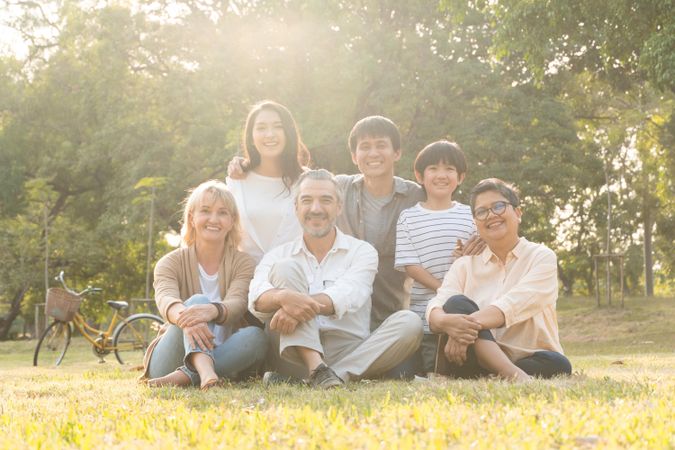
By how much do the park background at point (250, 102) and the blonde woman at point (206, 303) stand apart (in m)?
10.2

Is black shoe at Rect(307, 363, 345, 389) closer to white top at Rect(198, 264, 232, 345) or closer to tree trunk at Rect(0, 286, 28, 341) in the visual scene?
white top at Rect(198, 264, 232, 345)

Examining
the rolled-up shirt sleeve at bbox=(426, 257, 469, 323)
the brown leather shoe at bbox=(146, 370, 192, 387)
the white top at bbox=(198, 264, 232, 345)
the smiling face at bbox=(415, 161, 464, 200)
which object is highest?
the smiling face at bbox=(415, 161, 464, 200)

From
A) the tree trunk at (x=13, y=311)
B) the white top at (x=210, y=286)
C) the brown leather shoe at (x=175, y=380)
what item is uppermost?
the white top at (x=210, y=286)

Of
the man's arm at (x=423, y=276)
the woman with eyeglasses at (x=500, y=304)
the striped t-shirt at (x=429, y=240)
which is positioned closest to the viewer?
the woman with eyeglasses at (x=500, y=304)

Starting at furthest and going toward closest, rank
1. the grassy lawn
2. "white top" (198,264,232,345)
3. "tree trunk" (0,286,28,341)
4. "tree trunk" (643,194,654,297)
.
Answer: "tree trunk" (643,194,654,297), "tree trunk" (0,286,28,341), "white top" (198,264,232,345), the grassy lawn

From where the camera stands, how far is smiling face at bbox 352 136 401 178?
19.8 ft

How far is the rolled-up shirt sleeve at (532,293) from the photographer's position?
15.6 feet

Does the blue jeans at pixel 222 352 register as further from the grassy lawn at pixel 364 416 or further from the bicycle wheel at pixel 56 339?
the bicycle wheel at pixel 56 339

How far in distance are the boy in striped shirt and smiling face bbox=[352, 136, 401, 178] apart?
28 cm

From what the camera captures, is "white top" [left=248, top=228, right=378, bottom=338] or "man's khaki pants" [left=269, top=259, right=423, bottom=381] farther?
"white top" [left=248, top=228, right=378, bottom=338]

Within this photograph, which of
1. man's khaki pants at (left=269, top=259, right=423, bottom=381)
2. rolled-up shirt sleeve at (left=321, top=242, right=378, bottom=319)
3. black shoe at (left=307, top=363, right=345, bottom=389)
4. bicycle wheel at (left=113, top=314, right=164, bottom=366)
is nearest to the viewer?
black shoe at (left=307, top=363, right=345, bottom=389)

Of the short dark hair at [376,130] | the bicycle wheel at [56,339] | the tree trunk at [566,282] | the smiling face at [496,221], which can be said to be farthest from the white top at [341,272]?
the tree trunk at [566,282]

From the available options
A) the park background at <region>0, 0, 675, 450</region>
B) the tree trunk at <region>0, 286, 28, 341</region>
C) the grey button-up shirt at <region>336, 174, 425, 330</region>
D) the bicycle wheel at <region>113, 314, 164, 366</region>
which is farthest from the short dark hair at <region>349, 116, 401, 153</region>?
the tree trunk at <region>0, 286, 28, 341</region>

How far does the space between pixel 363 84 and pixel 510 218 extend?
551 inches
